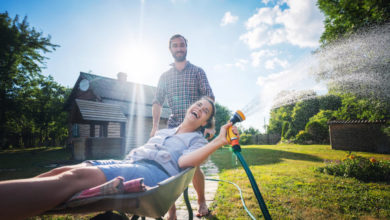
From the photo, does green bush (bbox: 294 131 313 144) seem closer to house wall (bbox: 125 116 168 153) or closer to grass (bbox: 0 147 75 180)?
house wall (bbox: 125 116 168 153)

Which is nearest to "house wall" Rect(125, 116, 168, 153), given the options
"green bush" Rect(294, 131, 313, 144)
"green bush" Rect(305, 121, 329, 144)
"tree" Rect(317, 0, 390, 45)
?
"tree" Rect(317, 0, 390, 45)

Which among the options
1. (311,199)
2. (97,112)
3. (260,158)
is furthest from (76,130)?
(311,199)

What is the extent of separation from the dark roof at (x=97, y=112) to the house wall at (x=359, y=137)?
14869mm

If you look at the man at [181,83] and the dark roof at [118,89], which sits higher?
the dark roof at [118,89]

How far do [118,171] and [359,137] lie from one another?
1661cm

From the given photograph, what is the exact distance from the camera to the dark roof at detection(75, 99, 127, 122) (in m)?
7.68

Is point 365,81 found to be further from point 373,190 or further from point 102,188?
point 102,188

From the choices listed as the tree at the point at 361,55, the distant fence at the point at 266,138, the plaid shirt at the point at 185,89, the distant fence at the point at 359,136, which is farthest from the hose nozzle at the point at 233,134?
the distant fence at the point at 266,138

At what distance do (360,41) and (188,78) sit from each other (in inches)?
236

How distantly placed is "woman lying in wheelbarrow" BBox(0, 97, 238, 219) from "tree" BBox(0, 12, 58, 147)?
41.9ft

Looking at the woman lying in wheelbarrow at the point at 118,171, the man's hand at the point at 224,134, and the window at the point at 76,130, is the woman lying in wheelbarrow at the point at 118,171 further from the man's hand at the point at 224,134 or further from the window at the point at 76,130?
the window at the point at 76,130

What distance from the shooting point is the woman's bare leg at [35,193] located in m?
0.71

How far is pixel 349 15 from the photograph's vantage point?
6.30m

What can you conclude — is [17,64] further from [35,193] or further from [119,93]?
[35,193]
